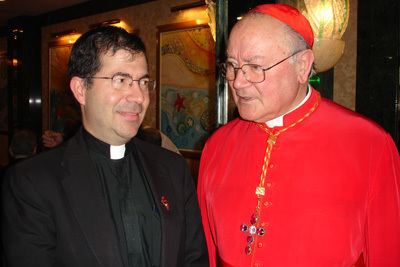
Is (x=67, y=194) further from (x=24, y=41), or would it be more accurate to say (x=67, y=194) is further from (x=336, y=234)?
(x=24, y=41)

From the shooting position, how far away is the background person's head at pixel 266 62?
1846 millimetres

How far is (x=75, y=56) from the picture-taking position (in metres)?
1.76

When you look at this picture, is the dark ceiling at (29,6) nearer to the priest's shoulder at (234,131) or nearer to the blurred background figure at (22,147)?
the blurred background figure at (22,147)

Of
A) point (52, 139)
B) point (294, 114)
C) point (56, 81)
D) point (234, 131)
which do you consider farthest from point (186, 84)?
point (294, 114)

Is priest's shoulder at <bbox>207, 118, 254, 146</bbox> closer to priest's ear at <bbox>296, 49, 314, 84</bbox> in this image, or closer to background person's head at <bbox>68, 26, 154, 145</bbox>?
priest's ear at <bbox>296, 49, 314, 84</bbox>

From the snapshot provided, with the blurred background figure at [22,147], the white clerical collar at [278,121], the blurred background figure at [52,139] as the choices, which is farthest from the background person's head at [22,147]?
the white clerical collar at [278,121]

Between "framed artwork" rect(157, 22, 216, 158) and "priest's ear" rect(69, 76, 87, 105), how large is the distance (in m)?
4.14

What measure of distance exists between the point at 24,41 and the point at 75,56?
886 centimetres

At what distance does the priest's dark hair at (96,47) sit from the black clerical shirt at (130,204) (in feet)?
0.95

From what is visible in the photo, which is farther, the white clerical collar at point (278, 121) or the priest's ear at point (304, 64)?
the white clerical collar at point (278, 121)

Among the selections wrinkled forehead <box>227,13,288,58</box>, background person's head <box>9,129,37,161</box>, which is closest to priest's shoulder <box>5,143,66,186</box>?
wrinkled forehead <box>227,13,288,58</box>

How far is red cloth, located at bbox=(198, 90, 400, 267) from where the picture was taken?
1810 millimetres

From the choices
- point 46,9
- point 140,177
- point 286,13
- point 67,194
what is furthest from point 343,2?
point 46,9

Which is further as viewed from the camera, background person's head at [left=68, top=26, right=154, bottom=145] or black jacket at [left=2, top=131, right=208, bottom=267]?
background person's head at [left=68, top=26, right=154, bottom=145]
